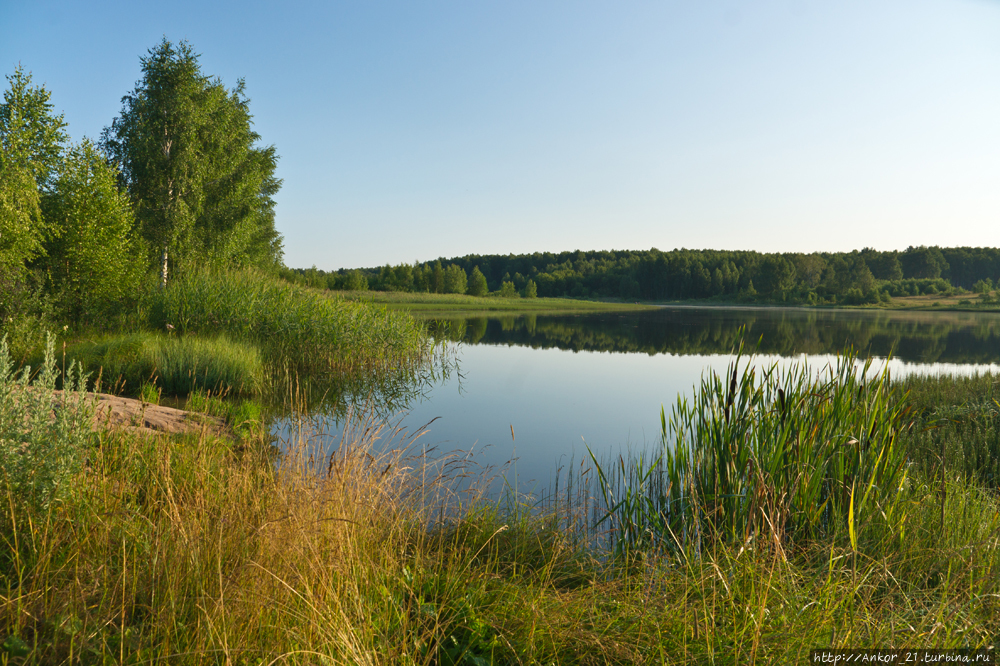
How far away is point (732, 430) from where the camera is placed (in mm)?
4039

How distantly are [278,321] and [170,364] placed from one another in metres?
3.71

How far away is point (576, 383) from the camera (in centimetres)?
1472

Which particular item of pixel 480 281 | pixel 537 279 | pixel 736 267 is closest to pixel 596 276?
pixel 537 279

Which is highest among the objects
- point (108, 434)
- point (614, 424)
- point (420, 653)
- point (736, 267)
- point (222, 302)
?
point (736, 267)

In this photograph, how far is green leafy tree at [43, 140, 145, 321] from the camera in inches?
543

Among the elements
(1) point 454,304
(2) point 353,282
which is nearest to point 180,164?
(1) point 454,304

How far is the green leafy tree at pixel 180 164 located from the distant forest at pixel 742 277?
159 feet

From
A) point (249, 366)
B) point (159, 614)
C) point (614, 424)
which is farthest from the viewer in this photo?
point (249, 366)

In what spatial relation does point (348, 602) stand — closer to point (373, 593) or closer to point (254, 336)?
point (373, 593)

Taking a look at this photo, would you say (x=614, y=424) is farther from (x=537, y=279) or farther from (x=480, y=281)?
(x=537, y=279)

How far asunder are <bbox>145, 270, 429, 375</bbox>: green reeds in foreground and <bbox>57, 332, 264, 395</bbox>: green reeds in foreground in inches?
79.2

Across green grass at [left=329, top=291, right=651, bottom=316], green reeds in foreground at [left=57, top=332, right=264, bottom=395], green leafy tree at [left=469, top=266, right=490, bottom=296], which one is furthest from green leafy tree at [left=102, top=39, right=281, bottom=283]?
green leafy tree at [left=469, top=266, right=490, bottom=296]

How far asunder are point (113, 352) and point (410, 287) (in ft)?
→ 214

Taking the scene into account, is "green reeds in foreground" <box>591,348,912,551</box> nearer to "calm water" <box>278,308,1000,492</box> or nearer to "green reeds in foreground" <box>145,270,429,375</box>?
"calm water" <box>278,308,1000,492</box>
